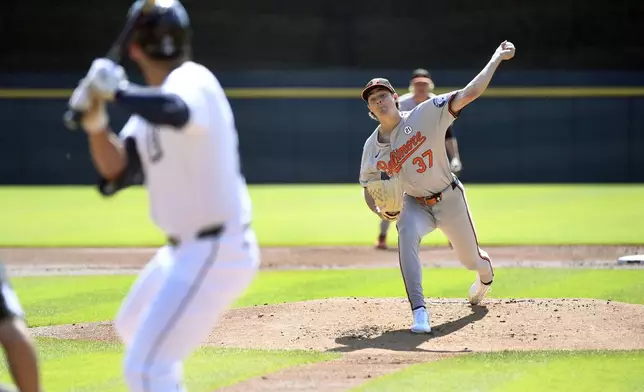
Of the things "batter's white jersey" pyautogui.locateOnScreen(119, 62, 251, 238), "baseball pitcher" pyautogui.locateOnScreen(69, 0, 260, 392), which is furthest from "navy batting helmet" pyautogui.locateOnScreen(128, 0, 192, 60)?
"batter's white jersey" pyautogui.locateOnScreen(119, 62, 251, 238)

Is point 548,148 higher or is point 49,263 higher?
point 49,263

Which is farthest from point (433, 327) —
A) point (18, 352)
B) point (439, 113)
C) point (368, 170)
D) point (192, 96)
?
point (192, 96)

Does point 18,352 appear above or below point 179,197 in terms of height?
below

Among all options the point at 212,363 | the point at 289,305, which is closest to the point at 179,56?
the point at 212,363

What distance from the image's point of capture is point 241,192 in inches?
162

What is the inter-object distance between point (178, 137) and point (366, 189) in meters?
4.08

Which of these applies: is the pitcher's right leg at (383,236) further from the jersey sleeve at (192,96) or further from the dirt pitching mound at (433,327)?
the jersey sleeve at (192,96)

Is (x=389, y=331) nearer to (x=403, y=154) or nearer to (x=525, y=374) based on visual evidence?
(x=403, y=154)

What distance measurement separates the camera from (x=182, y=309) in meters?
3.89

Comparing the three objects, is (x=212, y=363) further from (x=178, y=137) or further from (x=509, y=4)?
(x=509, y=4)

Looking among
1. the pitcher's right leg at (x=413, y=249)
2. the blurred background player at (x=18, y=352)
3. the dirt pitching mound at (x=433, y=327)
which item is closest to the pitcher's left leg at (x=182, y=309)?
the blurred background player at (x=18, y=352)

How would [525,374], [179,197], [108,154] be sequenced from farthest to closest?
[525,374]
[108,154]
[179,197]

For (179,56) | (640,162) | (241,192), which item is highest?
(179,56)

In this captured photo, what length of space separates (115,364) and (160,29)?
3.04 meters
